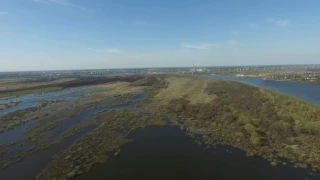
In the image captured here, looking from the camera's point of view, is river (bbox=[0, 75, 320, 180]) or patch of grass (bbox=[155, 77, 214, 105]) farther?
patch of grass (bbox=[155, 77, 214, 105])

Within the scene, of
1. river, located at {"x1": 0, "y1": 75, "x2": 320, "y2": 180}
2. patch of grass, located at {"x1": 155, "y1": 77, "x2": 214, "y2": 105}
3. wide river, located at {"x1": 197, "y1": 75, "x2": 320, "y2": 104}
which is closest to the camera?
river, located at {"x1": 0, "y1": 75, "x2": 320, "y2": 180}

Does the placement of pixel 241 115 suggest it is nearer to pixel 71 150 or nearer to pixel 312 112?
pixel 312 112

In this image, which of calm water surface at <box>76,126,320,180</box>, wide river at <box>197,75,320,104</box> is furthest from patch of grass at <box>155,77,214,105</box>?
wide river at <box>197,75,320,104</box>

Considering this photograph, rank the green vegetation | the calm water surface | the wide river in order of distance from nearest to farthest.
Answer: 1. the calm water surface
2. the green vegetation
3. the wide river

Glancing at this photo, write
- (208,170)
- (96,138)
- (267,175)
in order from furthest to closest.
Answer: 1. (96,138)
2. (208,170)
3. (267,175)

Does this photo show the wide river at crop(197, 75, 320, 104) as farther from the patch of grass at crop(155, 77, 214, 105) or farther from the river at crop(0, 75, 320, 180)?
the river at crop(0, 75, 320, 180)

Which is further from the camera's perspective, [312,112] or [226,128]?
[312,112]

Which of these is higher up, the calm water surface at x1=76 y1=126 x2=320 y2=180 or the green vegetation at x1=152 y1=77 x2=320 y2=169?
the green vegetation at x1=152 y1=77 x2=320 y2=169

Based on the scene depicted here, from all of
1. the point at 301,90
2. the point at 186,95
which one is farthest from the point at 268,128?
the point at 301,90

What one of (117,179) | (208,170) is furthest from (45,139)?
(208,170)

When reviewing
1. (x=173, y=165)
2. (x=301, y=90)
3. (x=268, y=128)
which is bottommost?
(x=173, y=165)

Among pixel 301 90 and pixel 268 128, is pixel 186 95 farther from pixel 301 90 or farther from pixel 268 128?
pixel 301 90
